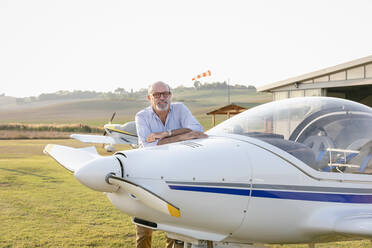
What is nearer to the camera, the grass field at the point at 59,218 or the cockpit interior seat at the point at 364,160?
the cockpit interior seat at the point at 364,160

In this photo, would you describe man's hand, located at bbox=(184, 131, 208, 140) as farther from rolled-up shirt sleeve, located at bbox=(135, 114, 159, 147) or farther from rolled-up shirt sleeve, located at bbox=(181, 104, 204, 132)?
rolled-up shirt sleeve, located at bbox=(135, 114, 159, 147)

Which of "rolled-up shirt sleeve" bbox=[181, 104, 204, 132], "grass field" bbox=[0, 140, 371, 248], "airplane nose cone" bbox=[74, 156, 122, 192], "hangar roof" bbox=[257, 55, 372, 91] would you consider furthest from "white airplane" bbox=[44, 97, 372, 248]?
"hangar roof" bbox=[257, 55, 372, 91]

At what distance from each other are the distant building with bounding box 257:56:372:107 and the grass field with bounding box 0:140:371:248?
850 cm

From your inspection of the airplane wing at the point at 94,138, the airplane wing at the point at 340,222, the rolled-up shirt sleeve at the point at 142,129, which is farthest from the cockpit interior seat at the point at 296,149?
the airplane wing at the point at 94,138

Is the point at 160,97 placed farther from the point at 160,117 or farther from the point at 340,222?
the point at 340,222

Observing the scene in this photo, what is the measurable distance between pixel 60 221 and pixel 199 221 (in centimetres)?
461

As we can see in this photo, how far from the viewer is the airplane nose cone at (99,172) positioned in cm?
237

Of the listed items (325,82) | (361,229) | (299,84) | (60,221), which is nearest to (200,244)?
(361,229)

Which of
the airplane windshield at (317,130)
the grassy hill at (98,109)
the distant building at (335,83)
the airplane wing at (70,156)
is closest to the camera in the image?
the airplane windshield at (317,130)

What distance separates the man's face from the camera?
337cm

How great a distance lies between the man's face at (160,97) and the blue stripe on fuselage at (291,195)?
44.1 inches

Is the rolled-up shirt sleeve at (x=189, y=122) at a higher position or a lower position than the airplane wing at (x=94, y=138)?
higher

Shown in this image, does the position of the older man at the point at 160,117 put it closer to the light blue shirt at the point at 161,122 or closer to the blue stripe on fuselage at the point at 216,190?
the light blue shirt at the point at 161,122

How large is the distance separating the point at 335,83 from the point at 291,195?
12178mm
